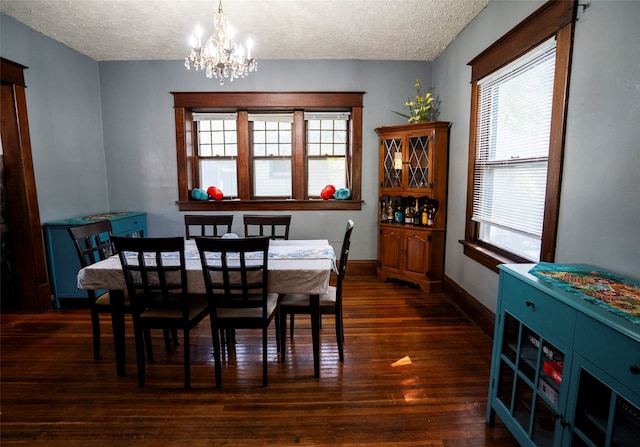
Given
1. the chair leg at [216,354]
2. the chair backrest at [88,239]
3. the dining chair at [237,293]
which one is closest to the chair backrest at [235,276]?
the dining chair at [237,293]

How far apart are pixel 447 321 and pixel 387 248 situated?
131 cm

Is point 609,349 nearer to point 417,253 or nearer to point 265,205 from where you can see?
point 417,253

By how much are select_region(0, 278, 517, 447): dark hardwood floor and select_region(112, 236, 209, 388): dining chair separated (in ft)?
0.86

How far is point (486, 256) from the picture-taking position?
285cm

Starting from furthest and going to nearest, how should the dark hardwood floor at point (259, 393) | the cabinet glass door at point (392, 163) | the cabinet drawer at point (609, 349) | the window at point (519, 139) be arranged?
the cabinet glass door at point (392, 163), the window at point (519, 139), the dark hardwood floor at point (259, 393), the cabinet drawer at point (609, 349)

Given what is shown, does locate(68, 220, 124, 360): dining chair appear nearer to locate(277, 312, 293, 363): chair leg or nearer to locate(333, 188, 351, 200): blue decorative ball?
locate(277, 312, 293, 363): chair leg

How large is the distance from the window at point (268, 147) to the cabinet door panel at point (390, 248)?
599mm

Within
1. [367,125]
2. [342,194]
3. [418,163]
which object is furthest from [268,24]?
[418,163]

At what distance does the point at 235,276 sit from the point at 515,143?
7.86 feet

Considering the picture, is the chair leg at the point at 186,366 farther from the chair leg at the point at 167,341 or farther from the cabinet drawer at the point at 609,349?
the cabinet drawer at the point at 609,349

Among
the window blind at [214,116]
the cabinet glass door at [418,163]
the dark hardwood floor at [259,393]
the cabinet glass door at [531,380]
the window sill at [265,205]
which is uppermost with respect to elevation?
the window blind at [214,116]

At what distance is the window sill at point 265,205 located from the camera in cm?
444

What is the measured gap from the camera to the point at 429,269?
387 centimetres

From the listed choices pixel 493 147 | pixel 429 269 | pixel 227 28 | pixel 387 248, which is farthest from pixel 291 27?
pixel 429 269
